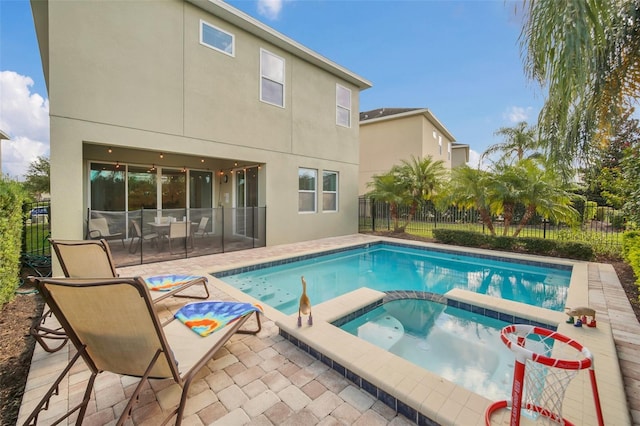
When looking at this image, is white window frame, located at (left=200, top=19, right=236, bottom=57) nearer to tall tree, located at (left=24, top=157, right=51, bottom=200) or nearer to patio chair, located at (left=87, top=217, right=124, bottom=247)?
patio chair, located at (left=87, top=217, right=124, bottom=247)

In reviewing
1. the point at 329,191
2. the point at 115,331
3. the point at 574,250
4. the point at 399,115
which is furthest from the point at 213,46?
the point at 399,115

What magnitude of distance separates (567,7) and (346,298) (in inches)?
168

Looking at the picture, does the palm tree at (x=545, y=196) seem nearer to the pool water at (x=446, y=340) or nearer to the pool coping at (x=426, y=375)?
the pool coping at (x=426, y=375)

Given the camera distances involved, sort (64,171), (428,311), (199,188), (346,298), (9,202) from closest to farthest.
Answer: (9,202), (346,298), (428,311), (64,171), (199,188)

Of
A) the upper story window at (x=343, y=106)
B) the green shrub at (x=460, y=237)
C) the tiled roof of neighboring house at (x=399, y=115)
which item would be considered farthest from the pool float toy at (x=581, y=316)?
the tiled roof of neighboring house at (x=399, y=115)

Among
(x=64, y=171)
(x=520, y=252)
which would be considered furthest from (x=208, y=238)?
(x=520, y=252)

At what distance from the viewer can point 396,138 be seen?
61.9 feet

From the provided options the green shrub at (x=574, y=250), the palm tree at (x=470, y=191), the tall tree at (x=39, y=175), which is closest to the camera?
the green shrub at (x=574, y=250)

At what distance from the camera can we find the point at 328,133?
1212 centimetres

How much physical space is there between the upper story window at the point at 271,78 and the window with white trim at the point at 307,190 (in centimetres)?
278

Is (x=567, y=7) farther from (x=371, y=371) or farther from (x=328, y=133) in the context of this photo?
(x=328, y=133)

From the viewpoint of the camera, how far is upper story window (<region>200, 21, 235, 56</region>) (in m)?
8.35

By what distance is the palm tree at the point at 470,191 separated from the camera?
32.8 ft

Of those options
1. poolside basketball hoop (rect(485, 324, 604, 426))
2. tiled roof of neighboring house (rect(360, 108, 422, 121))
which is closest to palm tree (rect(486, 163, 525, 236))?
poolside basketball hoop (rect(485, 324, 604, 426))
